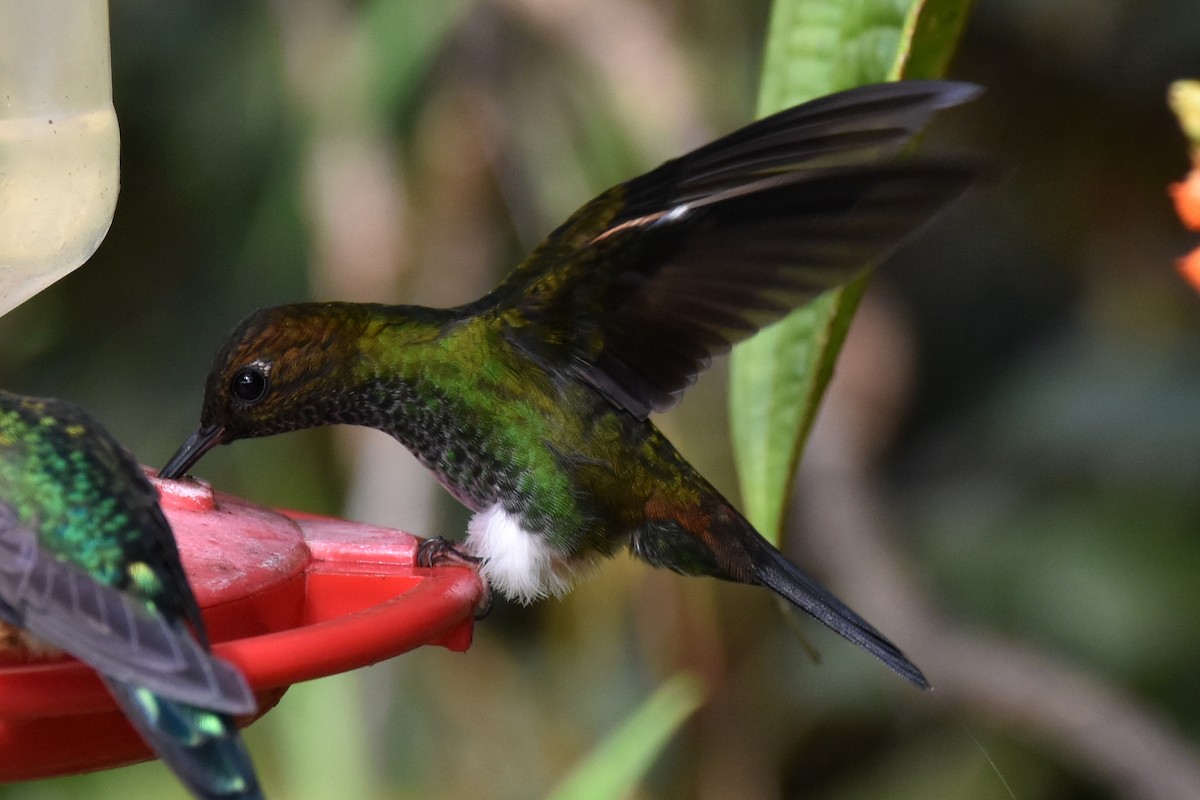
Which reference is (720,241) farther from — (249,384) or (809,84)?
(249,384)

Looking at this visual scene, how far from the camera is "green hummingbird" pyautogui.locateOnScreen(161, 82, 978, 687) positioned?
195cm

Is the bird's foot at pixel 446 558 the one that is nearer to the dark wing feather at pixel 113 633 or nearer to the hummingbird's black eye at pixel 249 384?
the hummingbird's black eye at pixel 249 384

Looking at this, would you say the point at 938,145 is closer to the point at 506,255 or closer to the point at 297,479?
the point at 506,255

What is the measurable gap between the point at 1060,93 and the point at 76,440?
11.3ft

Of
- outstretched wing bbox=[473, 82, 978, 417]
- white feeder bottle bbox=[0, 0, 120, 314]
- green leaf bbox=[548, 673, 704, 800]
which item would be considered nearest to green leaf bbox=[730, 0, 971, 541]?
outstretched wing bbox=[473, 82, 978, 417]

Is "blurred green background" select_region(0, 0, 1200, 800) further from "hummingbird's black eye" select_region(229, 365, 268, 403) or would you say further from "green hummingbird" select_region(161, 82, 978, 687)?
"hummingbird's black eye" select_region(229, 365, 268, 403)

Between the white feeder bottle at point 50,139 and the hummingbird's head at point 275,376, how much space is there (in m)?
0.25

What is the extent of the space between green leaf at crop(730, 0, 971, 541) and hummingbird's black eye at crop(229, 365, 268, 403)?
0.64 meters

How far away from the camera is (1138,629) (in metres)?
3.86

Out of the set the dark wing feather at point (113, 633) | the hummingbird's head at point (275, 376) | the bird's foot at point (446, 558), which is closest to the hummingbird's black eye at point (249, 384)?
the hummingbird's head at point (275, 376)

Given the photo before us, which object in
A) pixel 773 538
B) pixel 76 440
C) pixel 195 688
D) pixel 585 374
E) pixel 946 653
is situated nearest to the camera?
pixel 195 688

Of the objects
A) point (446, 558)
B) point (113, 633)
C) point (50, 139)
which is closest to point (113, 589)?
point (113, 633)

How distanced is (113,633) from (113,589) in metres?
0.15

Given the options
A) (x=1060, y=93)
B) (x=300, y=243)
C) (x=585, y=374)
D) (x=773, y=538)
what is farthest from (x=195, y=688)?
(x=1060, y=93)
